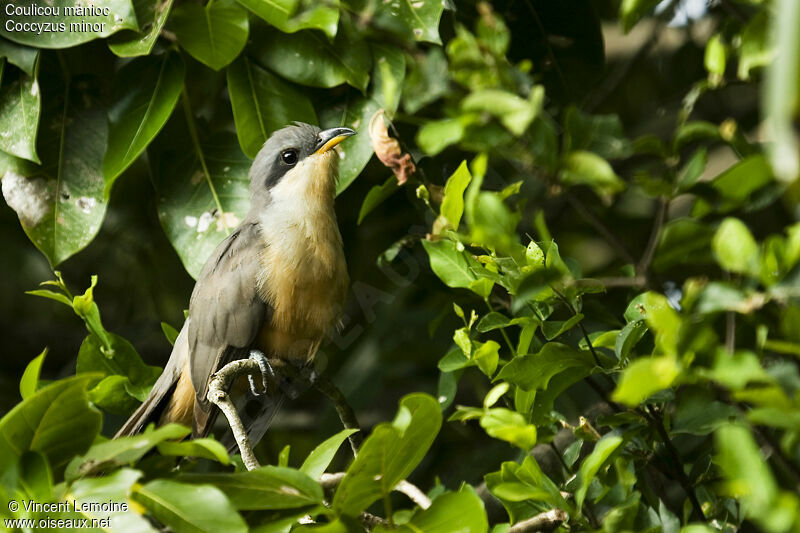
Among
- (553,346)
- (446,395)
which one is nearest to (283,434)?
(446,395)

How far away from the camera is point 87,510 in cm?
188

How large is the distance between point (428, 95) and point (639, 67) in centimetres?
420

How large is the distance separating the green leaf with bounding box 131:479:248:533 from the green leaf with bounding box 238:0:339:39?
4.72 ft

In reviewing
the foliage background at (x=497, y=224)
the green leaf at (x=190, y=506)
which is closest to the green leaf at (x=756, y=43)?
the foliage background at (x=497, y=224)

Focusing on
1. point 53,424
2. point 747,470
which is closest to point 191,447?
point 53,424

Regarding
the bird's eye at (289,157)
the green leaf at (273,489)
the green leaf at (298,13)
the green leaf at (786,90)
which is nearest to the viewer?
the green leaf at (786,90)

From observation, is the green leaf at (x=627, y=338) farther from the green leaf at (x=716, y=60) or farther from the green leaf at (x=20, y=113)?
the green leaf at (x=20, y=113)

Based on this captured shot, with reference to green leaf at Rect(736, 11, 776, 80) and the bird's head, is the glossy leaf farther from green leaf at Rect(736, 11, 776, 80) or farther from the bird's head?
the bird's head

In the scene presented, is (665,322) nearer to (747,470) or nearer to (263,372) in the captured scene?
(747,470)

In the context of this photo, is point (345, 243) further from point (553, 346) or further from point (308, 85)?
point (553, 346)

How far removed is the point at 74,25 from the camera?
3055mm

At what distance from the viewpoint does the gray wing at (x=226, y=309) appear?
349 cm

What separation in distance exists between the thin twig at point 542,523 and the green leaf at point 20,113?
2.10 meters

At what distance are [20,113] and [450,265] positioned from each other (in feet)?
5.90
